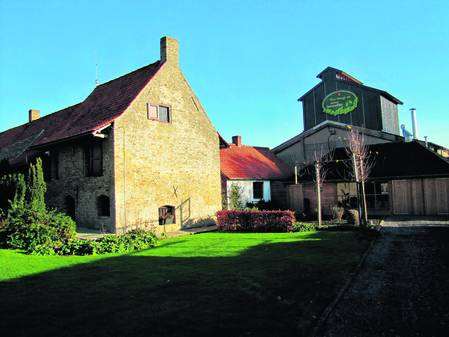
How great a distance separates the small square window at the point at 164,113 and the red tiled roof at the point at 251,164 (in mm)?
6912

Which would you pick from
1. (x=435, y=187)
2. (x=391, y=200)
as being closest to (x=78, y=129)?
(x=391, y=200)

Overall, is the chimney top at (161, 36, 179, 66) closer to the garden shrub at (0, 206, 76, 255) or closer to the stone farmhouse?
the stone farmhouse

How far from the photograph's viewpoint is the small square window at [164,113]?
850 inches

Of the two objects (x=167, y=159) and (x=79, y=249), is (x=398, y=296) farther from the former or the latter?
(x=167, y=159)

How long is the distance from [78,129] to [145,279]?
1439cm

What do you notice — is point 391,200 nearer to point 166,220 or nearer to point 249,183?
point 249,183

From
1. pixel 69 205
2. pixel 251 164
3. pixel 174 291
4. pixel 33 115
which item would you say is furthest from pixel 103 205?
pixel 33 115

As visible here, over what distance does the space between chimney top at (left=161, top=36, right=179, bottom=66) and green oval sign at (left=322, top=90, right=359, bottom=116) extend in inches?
798

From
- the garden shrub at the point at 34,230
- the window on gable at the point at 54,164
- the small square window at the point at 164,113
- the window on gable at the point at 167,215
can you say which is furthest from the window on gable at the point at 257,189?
the garden shrub at the point at 34,230

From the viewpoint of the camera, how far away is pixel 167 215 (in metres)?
21.6

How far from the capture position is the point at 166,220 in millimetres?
21531

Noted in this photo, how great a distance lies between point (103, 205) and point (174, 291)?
44.1 ft

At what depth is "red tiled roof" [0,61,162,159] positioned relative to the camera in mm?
20480

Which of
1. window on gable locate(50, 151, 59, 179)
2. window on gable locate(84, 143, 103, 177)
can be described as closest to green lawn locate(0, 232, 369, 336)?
window on gable locate(84, 143, 103, 177)
